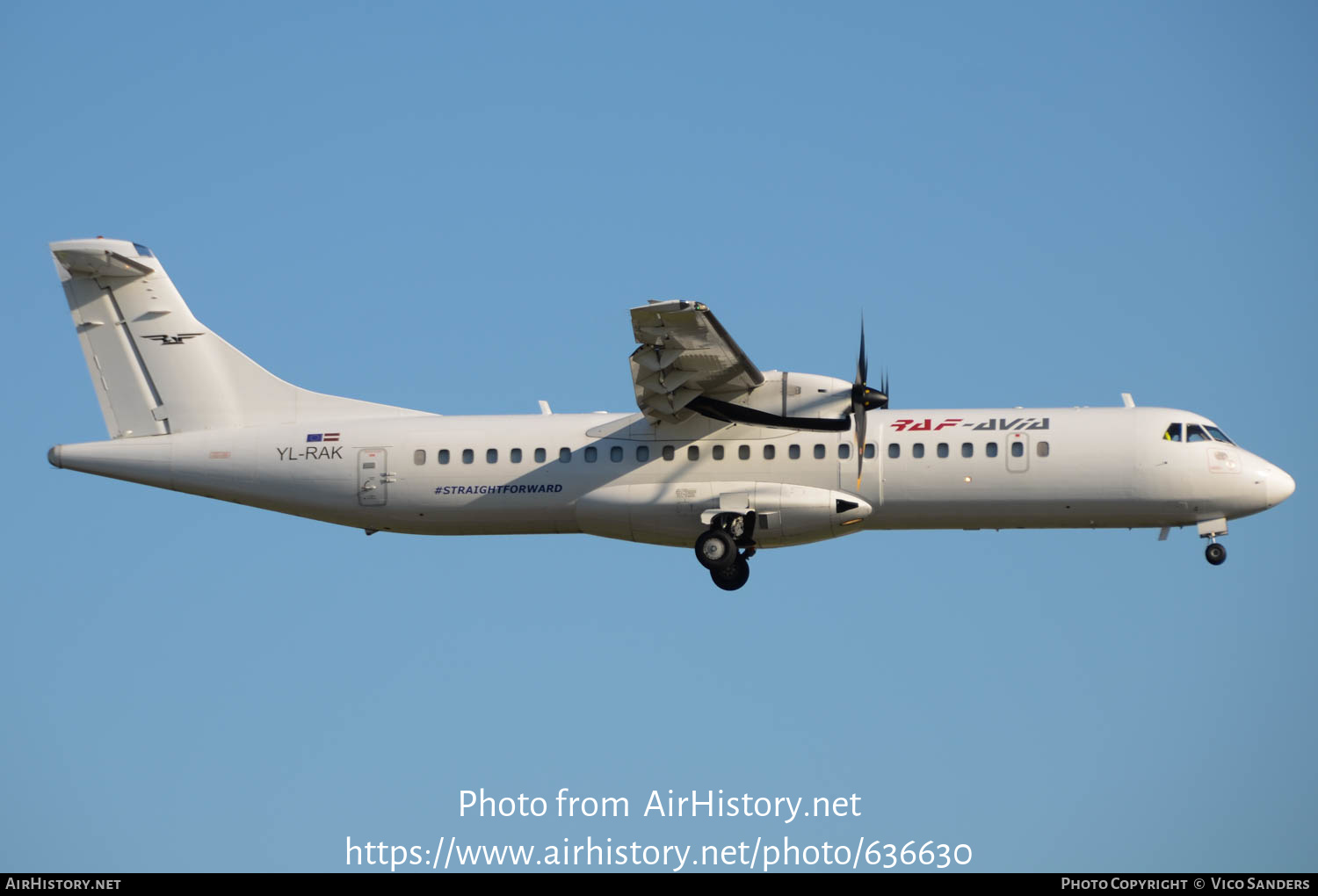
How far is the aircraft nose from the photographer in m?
25.4

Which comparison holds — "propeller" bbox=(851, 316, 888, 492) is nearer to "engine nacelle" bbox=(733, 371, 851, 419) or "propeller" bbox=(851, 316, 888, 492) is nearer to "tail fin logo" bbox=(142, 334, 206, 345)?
"engine nacelle" bbox=(733, 371, 851, 419)

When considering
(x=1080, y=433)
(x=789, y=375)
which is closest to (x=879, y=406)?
(x=789, y=375)

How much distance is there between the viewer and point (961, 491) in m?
25.5

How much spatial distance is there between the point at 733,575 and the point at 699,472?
1.75 m

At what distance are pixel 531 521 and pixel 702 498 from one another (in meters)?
2.94

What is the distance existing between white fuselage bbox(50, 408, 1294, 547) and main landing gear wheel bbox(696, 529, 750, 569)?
33 centimetres

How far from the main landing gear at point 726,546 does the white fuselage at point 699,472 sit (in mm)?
237

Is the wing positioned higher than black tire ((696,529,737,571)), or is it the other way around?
the wing

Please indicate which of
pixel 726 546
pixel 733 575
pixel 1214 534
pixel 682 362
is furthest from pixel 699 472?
pixel 1214 534

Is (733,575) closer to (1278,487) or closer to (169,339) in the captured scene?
(1278,487)

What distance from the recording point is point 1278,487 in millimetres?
25438

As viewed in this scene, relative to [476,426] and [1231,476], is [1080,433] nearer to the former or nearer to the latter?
[1231,476]

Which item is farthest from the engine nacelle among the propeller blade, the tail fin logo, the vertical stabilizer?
the tail fin logo
